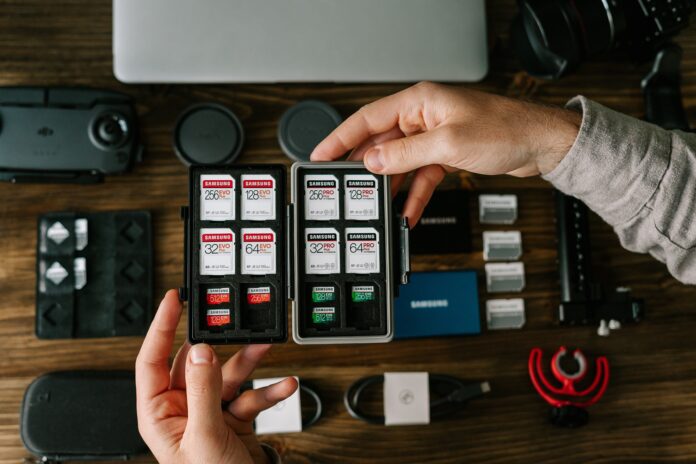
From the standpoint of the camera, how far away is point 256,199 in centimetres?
82

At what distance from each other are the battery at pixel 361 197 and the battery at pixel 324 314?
0.13 metres

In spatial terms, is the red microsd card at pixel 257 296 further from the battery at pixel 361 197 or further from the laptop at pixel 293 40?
the laptop at pixel 293 40

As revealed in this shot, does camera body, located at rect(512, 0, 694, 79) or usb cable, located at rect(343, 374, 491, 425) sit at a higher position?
camera body, located at rect(512, 0, 694, 79)

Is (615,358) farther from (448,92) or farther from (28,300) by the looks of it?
(28,300)

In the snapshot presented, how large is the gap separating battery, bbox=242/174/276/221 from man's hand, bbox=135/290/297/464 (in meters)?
0.15

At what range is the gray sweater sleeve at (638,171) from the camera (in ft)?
2.63

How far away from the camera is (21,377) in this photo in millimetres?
972

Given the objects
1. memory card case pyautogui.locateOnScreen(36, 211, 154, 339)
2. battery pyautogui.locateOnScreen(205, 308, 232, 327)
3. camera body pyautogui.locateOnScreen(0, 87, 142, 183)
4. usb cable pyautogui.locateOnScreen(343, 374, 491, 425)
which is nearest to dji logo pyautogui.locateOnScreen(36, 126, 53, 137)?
camera body pyautogui.locateOnScreen(0, 87, 142, 183)

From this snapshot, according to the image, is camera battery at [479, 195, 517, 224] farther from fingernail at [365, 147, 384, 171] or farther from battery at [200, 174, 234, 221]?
battery at [200, 174, 234, 221]

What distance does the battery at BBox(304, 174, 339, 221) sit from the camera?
2.70ft

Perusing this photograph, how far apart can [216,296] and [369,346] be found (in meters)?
0.33

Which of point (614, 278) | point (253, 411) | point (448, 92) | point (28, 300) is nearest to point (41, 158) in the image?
point (28, 300)

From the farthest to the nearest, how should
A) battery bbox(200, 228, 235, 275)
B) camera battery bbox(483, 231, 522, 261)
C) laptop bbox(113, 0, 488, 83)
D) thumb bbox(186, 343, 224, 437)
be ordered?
camera battery bbox(483, 231, 522, 261)
laptop bbox(113, 0, 488, 83)
battery bbox(200, 228, 235, 275)
thumb bbox(186, 343, 224, 437)

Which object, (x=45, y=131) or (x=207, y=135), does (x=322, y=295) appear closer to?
(x=207, y=135)
